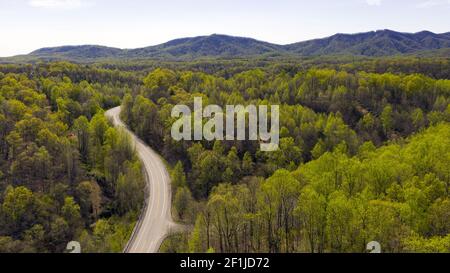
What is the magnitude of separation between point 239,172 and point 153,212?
23.9 m

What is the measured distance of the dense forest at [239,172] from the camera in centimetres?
3900

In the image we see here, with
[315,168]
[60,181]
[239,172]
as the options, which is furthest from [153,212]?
[315,168]

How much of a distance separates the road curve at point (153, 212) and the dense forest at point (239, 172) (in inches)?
66.4

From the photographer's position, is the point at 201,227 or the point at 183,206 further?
the point at 183,206

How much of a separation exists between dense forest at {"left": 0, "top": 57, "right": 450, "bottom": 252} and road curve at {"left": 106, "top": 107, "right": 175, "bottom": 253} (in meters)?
1.69

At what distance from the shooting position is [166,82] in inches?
4843

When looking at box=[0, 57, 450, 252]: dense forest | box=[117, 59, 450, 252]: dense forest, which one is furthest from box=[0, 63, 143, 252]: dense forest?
box=[117, 59, 450, 252]: dense forest

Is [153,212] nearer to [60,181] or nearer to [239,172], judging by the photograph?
[60,181]

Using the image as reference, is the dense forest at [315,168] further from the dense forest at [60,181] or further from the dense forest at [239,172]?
the dense forest at [60,181]

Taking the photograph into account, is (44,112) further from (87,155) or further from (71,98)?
→ (71,98)

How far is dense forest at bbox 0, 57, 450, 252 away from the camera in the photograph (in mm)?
39000

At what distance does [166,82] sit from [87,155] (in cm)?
5336
